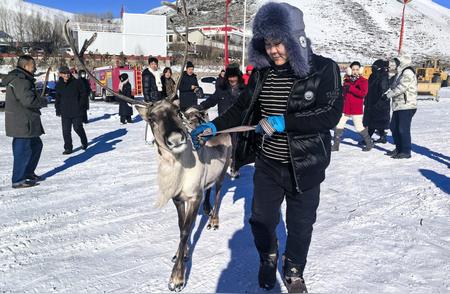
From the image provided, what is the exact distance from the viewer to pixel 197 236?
13.7 ft

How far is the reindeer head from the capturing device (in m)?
2.79

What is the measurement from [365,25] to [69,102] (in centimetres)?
10798

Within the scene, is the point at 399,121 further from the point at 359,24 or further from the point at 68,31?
the point at 359,24

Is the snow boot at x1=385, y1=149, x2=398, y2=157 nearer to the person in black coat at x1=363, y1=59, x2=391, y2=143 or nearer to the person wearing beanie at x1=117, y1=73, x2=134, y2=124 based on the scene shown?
the person in black coat at x1=363, y1=59, x2=391, y2=143

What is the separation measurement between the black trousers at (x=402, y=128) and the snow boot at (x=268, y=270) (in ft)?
19.1

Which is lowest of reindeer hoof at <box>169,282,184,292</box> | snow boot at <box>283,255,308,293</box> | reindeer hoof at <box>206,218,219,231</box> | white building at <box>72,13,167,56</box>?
reindeer hoof at <box>169,282,184,292</box>

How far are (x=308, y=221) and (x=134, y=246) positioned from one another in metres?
2.03

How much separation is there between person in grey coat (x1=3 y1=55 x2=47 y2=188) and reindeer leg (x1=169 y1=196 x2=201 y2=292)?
3.79m

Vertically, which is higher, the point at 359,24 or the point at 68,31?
the point at 359,24

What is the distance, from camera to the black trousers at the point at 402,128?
756 cm

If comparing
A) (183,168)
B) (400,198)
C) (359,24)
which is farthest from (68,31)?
(359,24)

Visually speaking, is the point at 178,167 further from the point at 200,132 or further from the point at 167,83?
the point at 167,83

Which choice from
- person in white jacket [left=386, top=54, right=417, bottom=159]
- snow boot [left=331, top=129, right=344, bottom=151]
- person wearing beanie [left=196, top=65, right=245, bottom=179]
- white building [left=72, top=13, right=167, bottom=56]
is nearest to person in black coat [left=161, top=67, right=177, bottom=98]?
person wearing beanie [left=196, top=65, right=245, bottom=179]

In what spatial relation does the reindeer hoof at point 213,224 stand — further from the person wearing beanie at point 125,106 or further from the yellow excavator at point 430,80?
the yellow excavator at point 430,80
